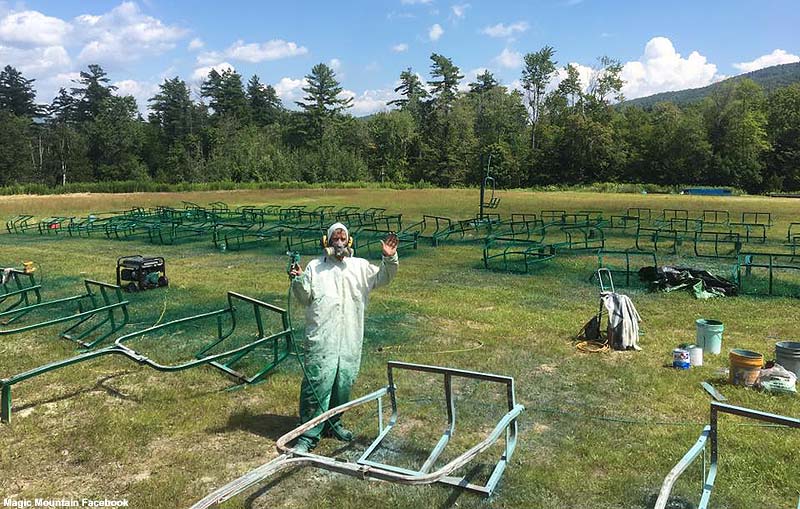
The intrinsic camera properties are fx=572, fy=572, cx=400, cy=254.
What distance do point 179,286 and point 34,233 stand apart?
17932mm

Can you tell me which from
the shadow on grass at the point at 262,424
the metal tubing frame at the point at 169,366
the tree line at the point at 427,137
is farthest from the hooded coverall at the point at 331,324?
the tree line at the point at 427,137

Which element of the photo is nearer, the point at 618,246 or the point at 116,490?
the point at 116,490

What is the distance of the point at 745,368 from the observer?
6316 mm

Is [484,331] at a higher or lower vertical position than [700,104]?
lower

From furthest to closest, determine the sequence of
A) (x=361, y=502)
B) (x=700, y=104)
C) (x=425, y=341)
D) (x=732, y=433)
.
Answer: (x=700, y=104) → (x=425, y=341) → (x=732, y=433) → (x=361, y=502)

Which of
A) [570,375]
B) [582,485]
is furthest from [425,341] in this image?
[582,485]

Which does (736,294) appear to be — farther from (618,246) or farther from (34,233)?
(34,233)

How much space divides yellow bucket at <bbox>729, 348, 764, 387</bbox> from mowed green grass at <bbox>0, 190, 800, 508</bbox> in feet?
0.58

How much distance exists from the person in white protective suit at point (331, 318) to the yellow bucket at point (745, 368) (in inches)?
166

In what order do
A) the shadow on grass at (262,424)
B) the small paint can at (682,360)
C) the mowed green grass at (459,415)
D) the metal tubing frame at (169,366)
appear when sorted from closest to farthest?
the mowed green grass at (459,415) < the shadow on grass at (262,424) < the metal tubing frame at (169,366) < the small paint can at (682,360)

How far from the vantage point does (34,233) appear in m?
26.0

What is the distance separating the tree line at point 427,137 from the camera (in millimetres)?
69562

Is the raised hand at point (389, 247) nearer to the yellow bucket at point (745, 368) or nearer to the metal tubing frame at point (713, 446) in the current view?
the metal tubing frame at point (713, 446)

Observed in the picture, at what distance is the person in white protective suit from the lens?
4.75 meters
